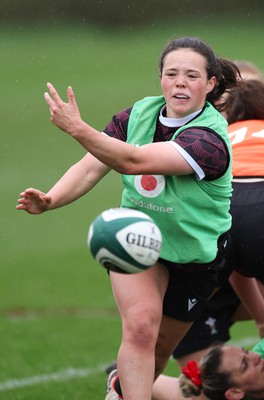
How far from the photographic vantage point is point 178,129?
5.65 m

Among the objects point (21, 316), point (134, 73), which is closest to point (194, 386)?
point (21, 316)

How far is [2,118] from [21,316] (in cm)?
1570

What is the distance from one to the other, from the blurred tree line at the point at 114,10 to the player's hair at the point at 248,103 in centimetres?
3453

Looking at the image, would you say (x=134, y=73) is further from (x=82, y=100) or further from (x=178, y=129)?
(x=178, y=129)

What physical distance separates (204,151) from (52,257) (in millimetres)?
6835

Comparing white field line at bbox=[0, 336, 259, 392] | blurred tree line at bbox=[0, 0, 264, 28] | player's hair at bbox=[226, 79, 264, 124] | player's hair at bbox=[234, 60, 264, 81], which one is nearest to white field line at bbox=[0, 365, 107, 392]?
white field line at bbox=[0, 336, 259, 392]

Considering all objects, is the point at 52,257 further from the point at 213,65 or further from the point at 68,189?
the point at 213,65

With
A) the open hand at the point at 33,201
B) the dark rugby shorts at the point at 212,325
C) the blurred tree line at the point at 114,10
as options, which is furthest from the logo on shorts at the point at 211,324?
the blurred tree line at the point at 114,10

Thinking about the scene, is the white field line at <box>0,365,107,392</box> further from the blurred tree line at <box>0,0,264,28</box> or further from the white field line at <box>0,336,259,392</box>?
the blurred tree line at <box>0,0,264,28</box>

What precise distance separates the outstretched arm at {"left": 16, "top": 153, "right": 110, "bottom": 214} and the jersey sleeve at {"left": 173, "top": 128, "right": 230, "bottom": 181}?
702mm

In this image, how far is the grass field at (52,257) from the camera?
25.6 ft

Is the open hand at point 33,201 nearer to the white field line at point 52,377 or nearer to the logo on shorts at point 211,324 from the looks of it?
the white field line at point 52,377

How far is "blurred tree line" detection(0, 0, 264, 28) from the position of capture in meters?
41.8

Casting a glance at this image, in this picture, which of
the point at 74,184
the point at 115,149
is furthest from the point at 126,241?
the point at 74,184
